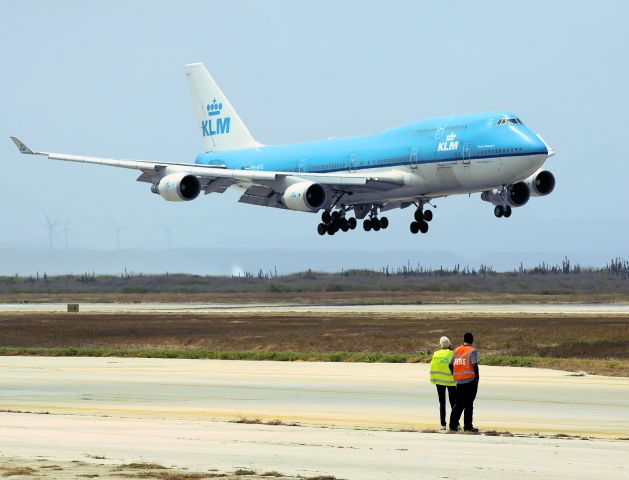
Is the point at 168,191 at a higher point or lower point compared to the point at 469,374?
higher

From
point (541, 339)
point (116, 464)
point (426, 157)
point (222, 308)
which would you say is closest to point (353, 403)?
point (116, 464)

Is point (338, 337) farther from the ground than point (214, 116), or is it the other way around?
point (214, 116)

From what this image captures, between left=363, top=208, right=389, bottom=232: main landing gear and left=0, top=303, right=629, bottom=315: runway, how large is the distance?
5473mm

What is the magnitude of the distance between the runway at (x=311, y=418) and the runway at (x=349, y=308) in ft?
92.4

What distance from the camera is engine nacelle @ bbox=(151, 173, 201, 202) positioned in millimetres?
79562

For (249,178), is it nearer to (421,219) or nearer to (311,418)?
(421,219)

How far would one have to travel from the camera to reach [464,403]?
23828 millimetres

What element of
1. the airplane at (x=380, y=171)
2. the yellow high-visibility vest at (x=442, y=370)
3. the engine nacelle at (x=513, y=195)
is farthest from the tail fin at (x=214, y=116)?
the yellow high-visibility vest at (x=442, y=370)

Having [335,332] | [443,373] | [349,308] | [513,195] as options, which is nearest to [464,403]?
[443,373]

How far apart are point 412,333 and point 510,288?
1743 inches

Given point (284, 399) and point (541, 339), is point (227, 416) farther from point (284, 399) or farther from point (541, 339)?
point (541, 339)

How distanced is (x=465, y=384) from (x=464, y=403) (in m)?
0.35

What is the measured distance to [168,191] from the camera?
80.0 metres

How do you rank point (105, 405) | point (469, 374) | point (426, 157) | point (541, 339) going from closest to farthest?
point (469, 374)
point (105, 405)
point (541, 339)
point (426, 157)
